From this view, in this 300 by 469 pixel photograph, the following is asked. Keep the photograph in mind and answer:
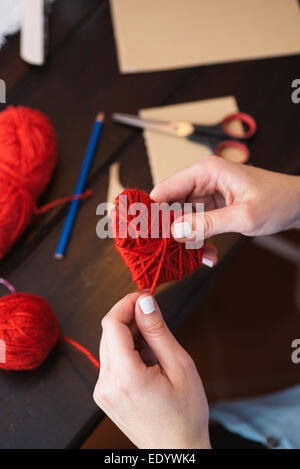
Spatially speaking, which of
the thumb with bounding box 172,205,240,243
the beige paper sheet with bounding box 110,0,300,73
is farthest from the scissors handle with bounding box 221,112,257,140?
the thumb with bounding box 172,205,240,243

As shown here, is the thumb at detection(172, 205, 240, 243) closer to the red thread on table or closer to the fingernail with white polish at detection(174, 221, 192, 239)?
the fingernail with white polish at detection(174, 221, 192, 239)

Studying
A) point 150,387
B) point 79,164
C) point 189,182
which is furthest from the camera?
point 79,164

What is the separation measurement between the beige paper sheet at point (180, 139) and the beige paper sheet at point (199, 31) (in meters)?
0.09

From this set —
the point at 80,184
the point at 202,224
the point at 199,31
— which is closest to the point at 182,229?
the point at 202,224

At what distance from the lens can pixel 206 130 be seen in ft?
2.40

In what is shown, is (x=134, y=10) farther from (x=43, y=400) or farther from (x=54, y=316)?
(x=43, y=400)

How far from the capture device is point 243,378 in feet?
3.57

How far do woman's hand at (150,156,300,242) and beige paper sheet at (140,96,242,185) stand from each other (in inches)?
4.1

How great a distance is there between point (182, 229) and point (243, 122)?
324 millimetres

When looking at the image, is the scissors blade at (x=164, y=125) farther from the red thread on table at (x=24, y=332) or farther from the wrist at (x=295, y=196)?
the red thread on table at (x=24, y=332)

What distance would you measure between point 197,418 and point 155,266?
0.19 m

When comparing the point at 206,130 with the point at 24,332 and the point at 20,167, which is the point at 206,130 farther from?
the point at 24,332

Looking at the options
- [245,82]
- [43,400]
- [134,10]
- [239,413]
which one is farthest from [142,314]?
[134,10]

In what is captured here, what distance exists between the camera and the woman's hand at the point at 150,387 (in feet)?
1.61
